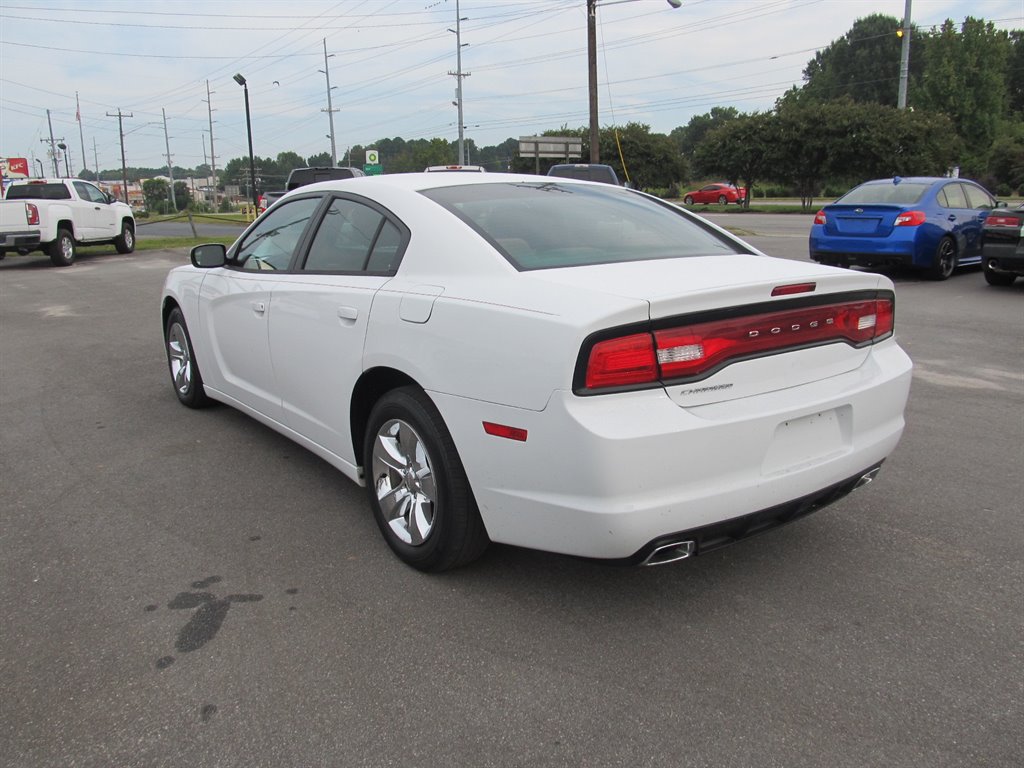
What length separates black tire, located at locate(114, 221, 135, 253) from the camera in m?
19.5

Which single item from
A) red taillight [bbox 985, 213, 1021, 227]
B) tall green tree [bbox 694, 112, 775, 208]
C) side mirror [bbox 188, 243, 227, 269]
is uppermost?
tall green tree [bbox 694, 112, 775, 208]

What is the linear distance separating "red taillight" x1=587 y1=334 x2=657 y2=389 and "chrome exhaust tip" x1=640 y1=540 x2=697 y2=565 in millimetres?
544

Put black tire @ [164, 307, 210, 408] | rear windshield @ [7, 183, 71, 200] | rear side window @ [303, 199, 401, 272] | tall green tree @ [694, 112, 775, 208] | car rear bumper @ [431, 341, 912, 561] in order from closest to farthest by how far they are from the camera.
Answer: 1. car rear bumper @ [431, 341, 912, 561]
2. rear side window @ [303, 199, 401, 272]
3. black tire @ [164, 307, 210, 408]
4. rear windshield @ [7, 183, 71, 200]
5. tall green tree @ [694, 112, 775, 208]

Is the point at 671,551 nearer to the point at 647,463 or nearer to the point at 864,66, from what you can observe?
the point at 647,463

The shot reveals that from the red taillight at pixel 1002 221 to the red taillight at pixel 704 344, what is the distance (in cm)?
908

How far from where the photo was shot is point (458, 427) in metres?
2.94

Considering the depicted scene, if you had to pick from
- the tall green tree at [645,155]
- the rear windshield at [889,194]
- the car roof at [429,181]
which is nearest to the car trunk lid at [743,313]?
the car roof at [429,181]

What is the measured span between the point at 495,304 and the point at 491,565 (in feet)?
3.84

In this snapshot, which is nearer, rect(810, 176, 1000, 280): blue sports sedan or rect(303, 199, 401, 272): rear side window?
rect(303, 199, 401, 272): rear side window

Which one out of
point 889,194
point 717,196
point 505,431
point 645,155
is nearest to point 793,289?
point 505,431

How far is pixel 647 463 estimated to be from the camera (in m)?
2.55

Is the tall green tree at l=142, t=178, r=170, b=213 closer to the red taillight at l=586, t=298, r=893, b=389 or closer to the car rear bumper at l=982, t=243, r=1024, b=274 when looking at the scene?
the car rear bumper at l=982, t=243, r=1024, b=274

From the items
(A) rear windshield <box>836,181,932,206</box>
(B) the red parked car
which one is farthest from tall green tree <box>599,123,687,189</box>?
(A) rear windshield <box>836,181,932,206</box>

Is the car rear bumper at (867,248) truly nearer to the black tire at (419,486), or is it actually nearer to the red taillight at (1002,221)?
the red taillight at (1002,221)
